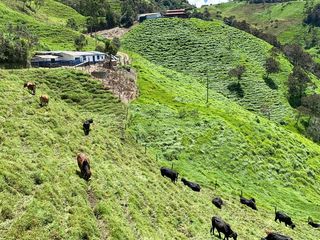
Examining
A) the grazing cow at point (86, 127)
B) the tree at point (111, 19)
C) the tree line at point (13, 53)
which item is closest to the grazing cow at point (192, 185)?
the grazing cow at point (86, 127)

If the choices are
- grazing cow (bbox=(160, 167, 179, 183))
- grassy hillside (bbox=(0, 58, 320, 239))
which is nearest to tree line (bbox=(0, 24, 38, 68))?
grassy hillside (bbox=(0, 58, 320, 239))

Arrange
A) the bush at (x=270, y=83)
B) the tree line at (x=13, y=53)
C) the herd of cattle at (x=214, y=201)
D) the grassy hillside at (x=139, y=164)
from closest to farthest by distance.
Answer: the grassy hillside at (x=139, y=164) → the herd of cattle at (x=214, y=201) → the tree line at (x=13, y=53) → the bush at (x=270, y=83)

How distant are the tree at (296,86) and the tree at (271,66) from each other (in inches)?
204

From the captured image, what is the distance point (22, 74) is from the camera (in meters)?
68.2

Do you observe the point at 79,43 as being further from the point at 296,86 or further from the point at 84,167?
the point at 84,167

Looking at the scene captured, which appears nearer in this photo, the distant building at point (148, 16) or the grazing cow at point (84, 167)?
the grazing cow at point (84, 167)

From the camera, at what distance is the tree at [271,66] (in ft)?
454

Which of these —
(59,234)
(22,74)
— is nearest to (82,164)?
(59,234)

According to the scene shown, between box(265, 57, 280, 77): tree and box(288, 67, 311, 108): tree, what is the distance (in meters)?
5.17

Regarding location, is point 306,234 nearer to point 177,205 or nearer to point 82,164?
point 177,205

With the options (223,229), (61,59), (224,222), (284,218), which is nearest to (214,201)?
(284,218)

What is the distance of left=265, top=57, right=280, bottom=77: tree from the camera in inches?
5443

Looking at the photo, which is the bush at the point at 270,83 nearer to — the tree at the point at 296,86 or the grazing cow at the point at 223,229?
the tree at the point at 296,86

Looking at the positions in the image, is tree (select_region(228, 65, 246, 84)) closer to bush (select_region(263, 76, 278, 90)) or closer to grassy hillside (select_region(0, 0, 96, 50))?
bush (select_region(263, 76, 278, 90))
